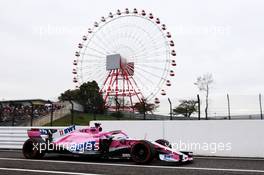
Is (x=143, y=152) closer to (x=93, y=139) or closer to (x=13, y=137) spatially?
(x=93, y=139)

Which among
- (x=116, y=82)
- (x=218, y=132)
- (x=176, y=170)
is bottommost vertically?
(x=176, y=170)

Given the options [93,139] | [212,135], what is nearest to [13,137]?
[93,139]

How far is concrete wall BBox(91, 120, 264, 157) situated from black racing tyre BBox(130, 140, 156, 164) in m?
3.21

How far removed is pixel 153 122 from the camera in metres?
12.4

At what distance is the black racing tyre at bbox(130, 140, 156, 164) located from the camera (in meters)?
8.62

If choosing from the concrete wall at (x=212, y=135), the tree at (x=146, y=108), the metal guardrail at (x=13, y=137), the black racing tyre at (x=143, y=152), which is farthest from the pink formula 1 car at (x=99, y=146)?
the tree at (x=146, y=108)

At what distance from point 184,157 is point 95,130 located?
→ 9.50 ft

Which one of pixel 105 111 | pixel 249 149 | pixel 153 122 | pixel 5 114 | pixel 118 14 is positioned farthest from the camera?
pixel 118 14

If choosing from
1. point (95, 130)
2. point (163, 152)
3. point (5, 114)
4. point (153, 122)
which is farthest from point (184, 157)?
point (5, 114)

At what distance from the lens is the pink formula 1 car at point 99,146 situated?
868cm

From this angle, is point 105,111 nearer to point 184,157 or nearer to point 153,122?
point 153,122

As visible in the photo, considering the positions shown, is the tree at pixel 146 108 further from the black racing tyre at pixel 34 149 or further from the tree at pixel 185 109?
the black racing tyre at pixel 34 149

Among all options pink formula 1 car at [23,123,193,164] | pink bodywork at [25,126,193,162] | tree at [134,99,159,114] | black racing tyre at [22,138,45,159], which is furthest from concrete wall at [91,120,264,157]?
black racing tyre at [22,138,45,159]

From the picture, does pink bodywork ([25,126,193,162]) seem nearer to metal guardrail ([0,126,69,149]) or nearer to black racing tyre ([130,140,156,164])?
black racing tyre ([130,140,156,164])
